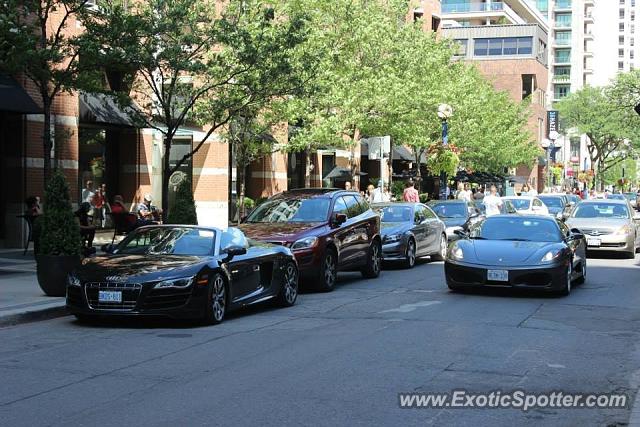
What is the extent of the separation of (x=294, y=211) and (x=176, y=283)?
19.9ft

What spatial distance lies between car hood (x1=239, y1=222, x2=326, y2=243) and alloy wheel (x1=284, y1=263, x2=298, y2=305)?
1.52m

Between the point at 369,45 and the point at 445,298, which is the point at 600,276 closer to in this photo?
the point at 445,298

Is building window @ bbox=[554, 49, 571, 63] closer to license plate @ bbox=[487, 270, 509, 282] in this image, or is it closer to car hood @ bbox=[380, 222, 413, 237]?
car hood @ bbox=[380, 222, 413, 237]

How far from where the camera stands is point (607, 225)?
2406cm

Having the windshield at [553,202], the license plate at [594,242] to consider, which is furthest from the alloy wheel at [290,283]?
the windshield at [553,202]

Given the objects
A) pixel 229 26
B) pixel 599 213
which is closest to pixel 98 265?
pixel 229 26

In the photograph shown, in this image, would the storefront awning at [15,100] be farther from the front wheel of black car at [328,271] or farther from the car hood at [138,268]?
the car hood at [138,268]

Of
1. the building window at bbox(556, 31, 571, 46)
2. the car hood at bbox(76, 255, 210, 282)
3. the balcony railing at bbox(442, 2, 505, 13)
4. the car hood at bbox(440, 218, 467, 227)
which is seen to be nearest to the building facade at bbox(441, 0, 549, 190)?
the balcony railing at bbox(442, 2, 505, 13)

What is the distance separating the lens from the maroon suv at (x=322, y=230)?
50.4 ft

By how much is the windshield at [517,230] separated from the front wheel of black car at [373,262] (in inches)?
112

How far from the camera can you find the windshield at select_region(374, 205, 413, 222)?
2139cm

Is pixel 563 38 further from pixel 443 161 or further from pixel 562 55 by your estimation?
pixel 443 161

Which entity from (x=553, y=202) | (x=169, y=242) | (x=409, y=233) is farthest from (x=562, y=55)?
(x=169, y=242)

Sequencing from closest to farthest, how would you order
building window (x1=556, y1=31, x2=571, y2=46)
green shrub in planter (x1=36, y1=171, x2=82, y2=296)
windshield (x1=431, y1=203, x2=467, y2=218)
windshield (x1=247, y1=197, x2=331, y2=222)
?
1. green shrub in planter (x1=36, y1=171, x2=82, y2=296)
2. windshield (x1=247, y1=197, x2=331, y2=222)
3. windshield (x1=431, y1=203, x2=467, y2=218)
4. building window (x1=556, y1=31, x2=571, y2=46)
